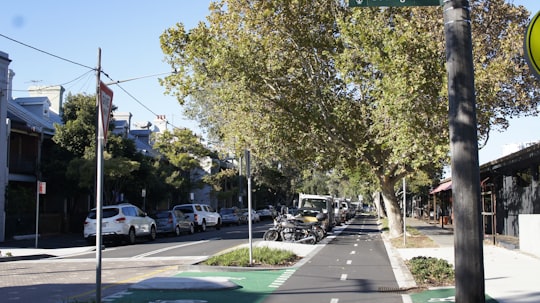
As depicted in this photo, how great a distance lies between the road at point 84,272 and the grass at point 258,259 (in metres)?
1.16

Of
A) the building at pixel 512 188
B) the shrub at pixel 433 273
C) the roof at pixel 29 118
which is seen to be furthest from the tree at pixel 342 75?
the roof at pixel 29 118

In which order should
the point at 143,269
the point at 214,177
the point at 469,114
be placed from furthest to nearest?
the point at 214,177 → the point at 143,269 → the point at 469,114

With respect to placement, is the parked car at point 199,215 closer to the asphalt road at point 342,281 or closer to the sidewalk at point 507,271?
the asphalt road at point 342,281

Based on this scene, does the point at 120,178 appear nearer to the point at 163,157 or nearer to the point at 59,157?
the point at 59,157

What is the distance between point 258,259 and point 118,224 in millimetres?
11183

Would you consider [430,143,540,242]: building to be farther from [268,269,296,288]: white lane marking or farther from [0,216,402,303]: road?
[268,269,296,288]: white lane marking

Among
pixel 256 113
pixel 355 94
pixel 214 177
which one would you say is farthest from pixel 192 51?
pixel 214 177

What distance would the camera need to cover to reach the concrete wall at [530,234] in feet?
49.7

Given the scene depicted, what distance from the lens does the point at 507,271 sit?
12.6m

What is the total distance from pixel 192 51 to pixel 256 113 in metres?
5.40

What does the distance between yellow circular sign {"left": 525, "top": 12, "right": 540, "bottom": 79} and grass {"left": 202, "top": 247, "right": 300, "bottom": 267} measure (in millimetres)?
11112

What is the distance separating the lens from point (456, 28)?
5.70m

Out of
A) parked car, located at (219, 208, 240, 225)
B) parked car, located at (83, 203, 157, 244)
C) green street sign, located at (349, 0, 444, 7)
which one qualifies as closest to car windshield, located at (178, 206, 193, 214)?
parked car, located at (83, 203, 157, 244)

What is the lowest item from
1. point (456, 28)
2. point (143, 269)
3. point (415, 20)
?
point (143, 269)
